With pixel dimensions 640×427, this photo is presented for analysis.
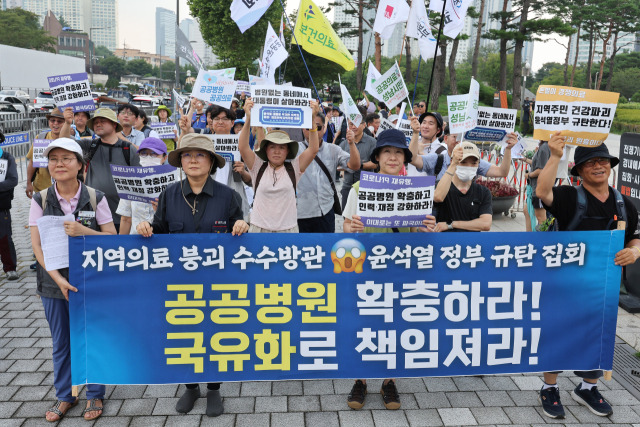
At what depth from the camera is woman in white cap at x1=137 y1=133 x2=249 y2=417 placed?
3.81m

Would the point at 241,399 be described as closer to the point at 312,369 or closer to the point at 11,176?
the point at 312,369

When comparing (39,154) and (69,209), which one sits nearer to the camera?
(69,209)

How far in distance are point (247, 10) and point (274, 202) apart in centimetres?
410

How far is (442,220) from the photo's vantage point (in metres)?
4.38

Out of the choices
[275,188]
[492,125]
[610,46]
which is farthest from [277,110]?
[610,46]

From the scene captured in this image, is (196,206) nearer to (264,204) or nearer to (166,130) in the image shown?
(264,204)

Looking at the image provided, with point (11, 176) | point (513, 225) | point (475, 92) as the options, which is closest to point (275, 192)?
point (475, 92)

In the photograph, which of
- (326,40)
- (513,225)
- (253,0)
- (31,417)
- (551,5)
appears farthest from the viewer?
(551,5)

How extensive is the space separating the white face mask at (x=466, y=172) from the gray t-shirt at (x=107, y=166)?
128 inches

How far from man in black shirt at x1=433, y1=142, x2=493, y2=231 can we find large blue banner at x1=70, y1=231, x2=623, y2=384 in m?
0.46

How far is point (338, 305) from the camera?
379cm

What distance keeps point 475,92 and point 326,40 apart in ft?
7.54

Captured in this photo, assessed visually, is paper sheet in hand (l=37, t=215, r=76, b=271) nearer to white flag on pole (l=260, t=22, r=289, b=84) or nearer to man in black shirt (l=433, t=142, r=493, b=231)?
man in black shirt (l=433, t=142, r=493, b=231)

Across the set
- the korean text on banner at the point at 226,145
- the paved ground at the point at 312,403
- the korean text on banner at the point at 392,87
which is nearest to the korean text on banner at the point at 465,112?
the korean text on banner at the point at 226,145
